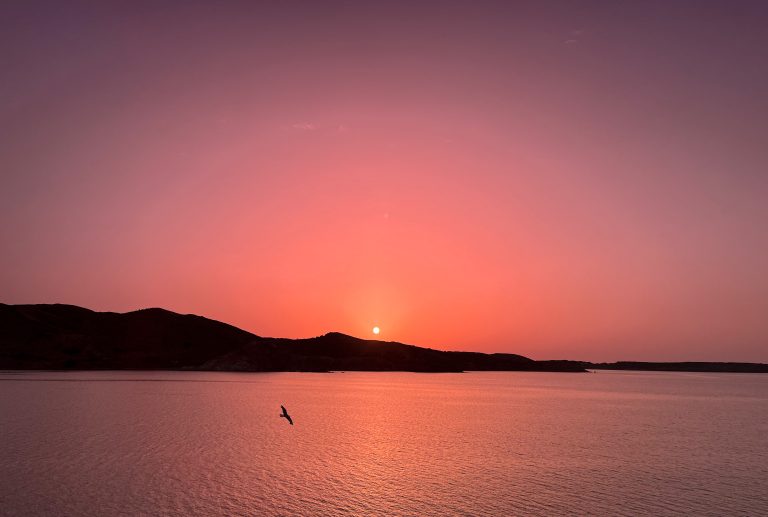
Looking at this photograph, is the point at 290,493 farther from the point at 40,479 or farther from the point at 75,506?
the point at 40,479

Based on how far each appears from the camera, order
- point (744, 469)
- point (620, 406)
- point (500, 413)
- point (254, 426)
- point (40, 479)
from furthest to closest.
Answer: point (620, 406) → point (500, 413) → point (254, 426) → point (744, 469) → point (40, 479)

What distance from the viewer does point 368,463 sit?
50.9 metres

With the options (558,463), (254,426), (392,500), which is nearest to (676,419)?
(558,463)

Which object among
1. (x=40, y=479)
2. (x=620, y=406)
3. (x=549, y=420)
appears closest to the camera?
(x=40, y=479)

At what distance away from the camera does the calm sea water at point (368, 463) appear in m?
36.3

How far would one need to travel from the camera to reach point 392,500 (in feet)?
123

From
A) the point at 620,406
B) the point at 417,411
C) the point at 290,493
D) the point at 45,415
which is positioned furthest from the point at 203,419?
the point at 620,406

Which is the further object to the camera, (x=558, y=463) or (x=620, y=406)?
(x=620, y=406)

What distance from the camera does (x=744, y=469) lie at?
164ft

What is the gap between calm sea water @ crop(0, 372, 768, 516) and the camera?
1428 inches

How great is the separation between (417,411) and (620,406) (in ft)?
160

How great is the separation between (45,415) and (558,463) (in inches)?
2690

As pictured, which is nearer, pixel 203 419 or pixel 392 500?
A: pixel 392 500

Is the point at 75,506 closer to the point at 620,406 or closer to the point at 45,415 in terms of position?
the point at 45,415
